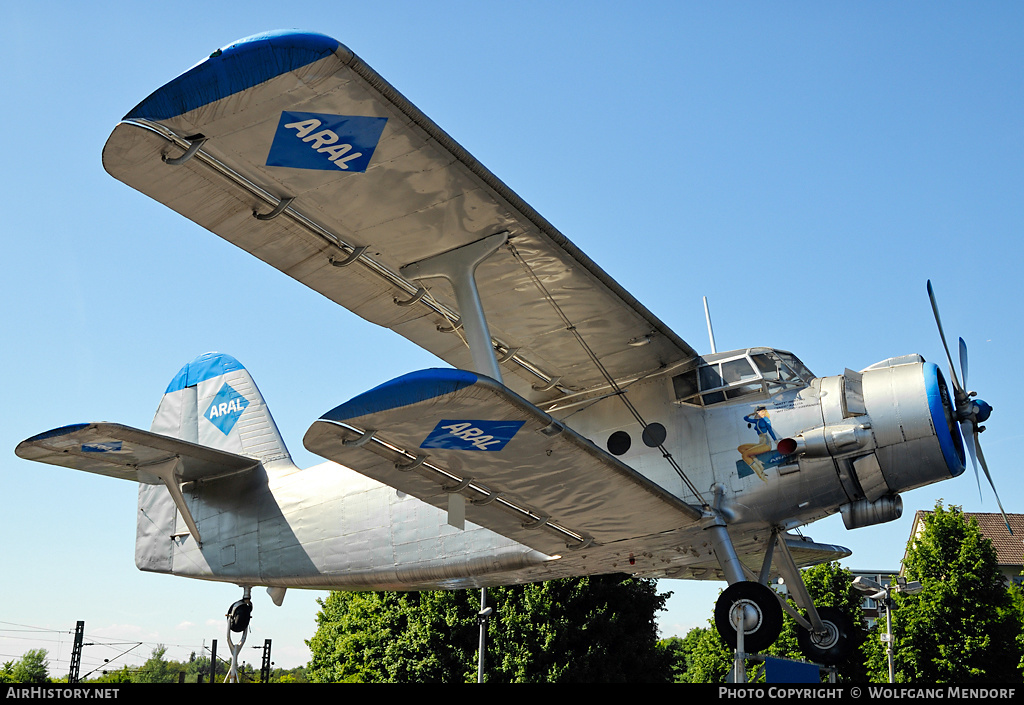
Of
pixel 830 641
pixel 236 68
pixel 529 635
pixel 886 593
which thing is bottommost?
pixel 830 641

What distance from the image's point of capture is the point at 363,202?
6828 millimetres

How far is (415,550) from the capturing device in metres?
10.0

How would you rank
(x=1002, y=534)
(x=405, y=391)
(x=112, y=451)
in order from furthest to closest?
(x=1002, y=534) < (x=112, y=451) < (x=405, y=391)

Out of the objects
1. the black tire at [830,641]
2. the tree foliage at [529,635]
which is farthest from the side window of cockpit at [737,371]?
the tree foliage at [529,635]

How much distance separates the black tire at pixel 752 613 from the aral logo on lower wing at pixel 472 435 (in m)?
3.03

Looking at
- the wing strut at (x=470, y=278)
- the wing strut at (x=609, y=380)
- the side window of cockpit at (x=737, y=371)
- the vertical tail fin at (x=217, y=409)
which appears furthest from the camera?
the vertical tail fin at (x=217, y=409)

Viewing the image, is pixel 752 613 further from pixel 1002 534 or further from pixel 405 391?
pixel 1002 534

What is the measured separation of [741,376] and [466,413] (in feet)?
13.3

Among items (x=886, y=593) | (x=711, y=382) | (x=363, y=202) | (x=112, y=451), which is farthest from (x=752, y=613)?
(x=886, y=593)

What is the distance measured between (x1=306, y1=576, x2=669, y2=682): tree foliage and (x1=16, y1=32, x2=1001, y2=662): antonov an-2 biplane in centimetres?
1012

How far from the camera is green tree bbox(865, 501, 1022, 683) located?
70.4 ft

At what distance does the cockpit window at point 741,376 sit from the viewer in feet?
28.6

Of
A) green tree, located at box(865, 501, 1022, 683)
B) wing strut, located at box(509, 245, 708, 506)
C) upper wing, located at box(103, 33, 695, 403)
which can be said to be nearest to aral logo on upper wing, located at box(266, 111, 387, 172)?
upper wing, located at box(103, 33, 695, 403)

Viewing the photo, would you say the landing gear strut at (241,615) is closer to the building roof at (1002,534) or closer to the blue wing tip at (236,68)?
the blue wing tip at (236,68)
